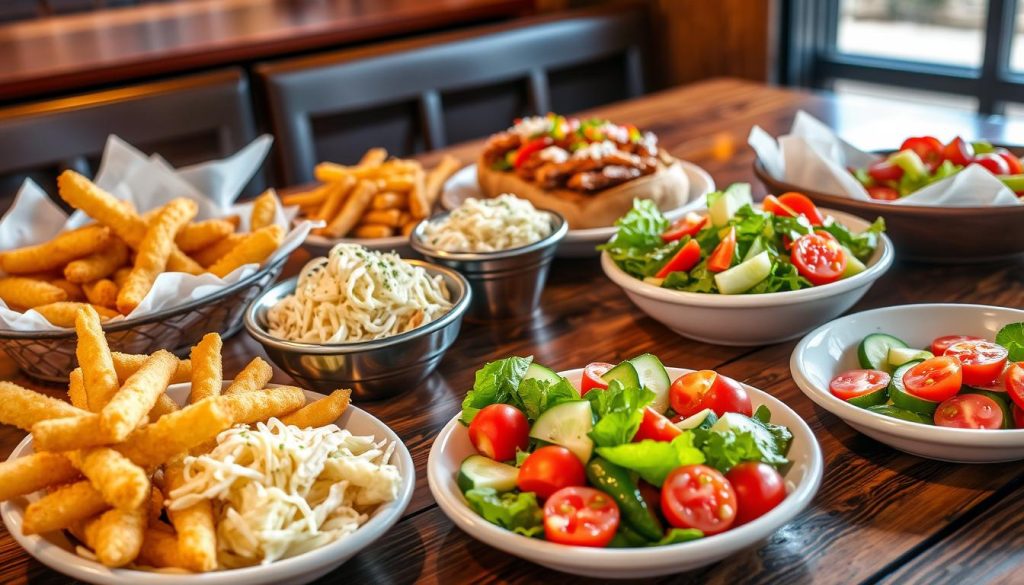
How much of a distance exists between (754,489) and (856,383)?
37 cm

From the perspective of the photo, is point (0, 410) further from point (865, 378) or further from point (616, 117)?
Answer: point (616, 117)

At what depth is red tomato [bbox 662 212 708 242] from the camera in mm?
1735

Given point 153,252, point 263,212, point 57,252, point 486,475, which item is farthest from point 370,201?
point 486,475

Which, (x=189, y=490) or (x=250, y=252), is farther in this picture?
(x=250, y=252)

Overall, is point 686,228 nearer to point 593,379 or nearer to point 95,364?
point 593,379

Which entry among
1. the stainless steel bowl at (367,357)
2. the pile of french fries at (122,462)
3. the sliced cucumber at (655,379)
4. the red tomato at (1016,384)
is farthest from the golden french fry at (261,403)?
the red tomato at (1016,384)

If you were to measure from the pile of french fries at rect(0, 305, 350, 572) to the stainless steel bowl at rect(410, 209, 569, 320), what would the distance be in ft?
1.72

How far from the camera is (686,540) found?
1.01 m

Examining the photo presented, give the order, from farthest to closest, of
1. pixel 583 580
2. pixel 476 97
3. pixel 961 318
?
pixel 476 97 → pixel 961 318 → pixel 583 580

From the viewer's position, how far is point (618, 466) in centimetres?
109

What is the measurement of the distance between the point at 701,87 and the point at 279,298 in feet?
7.53

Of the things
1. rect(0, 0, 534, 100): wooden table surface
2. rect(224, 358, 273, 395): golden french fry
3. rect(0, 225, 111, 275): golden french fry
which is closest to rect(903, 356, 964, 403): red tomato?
rect(224, 358, 273, 395): golden french fry

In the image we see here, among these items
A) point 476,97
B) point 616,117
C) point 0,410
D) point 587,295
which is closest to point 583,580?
point 0,410

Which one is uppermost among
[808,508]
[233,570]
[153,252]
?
[153,252]
